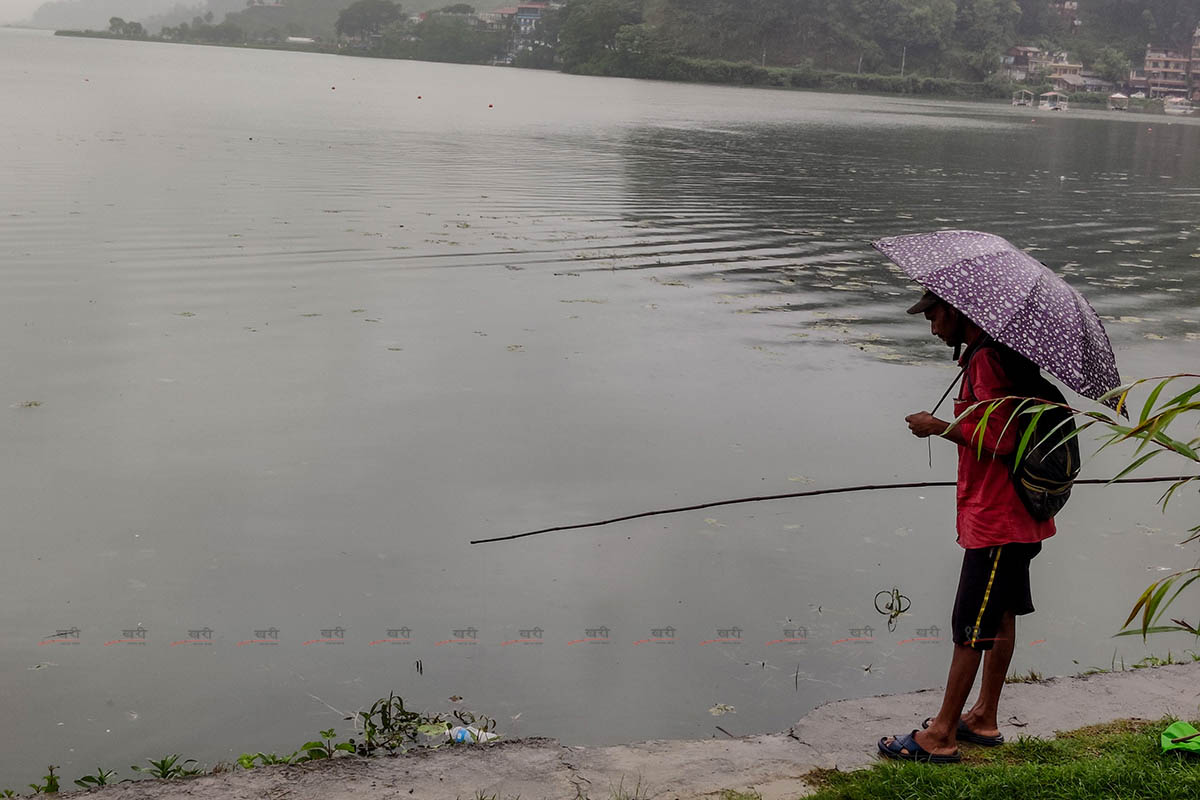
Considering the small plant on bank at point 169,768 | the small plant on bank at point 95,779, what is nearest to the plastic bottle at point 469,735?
the small plant on bank at point 169,768

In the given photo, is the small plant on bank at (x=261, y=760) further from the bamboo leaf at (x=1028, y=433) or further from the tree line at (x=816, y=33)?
the tree line at (x=816, y=33)

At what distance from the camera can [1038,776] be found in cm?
333

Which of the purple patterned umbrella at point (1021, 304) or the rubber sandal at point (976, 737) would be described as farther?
the rubber sandal at point (976, 737)

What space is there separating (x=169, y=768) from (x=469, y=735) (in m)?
0.94

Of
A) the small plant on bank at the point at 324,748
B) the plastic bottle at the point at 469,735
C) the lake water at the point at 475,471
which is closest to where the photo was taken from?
the small plant on bank at the point at 324,748

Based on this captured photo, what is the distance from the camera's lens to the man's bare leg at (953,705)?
359 cm

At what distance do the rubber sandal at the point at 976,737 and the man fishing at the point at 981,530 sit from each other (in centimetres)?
8

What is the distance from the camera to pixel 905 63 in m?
125

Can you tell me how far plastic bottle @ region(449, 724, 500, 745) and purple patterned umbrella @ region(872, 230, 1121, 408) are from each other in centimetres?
203

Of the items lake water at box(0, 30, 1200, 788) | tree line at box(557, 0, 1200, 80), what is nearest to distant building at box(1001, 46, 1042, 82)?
tree line at box(557, 0, 1200, 80)

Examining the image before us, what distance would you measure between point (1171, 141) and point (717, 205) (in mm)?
38805

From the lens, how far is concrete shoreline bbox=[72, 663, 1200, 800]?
11.2ft

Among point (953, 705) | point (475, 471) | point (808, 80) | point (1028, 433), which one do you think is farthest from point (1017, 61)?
point (1028, 433)

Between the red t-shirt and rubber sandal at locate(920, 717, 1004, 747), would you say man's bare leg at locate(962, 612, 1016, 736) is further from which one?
the red t-shirt
